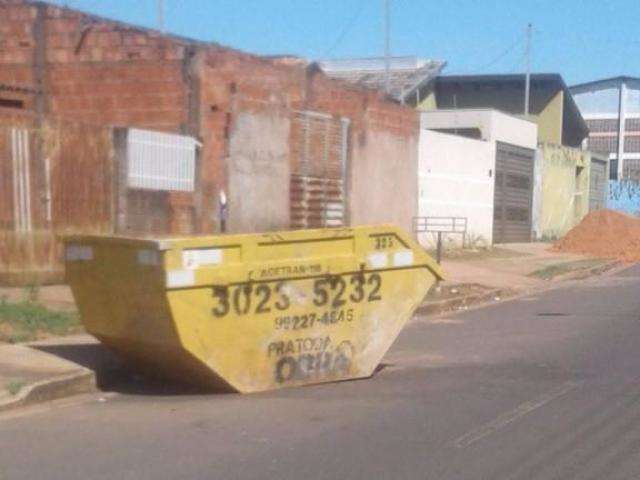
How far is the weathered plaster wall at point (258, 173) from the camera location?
20.5 meters

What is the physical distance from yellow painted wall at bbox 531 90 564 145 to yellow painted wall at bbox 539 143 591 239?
18.8 ft

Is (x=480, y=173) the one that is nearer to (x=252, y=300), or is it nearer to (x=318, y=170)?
(x=318, y=170)

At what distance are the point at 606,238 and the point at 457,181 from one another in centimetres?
720

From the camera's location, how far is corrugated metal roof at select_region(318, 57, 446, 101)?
158ft

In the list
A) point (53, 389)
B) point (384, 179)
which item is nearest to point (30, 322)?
point (53, 389)

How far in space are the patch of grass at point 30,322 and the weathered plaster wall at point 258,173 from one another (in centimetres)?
743

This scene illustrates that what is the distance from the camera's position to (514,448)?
777cm

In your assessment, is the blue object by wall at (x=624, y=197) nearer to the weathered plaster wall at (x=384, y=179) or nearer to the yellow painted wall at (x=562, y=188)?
the yellow painted wall at (x=562, y=188)

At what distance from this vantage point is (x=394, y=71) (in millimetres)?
Result: 51281

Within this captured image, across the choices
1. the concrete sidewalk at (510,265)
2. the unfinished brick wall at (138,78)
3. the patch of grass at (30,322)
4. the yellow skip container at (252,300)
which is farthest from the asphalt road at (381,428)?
the concrete sidewalk at (510,265)

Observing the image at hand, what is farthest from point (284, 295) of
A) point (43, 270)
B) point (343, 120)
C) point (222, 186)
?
point (343, 120)

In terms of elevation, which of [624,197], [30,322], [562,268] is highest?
[624,197]

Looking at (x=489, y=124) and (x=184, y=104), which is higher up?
(x=489, y=124)

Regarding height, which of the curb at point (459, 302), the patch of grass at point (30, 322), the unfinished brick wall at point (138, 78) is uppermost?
the unfinished brick wall at point (138, 78)
